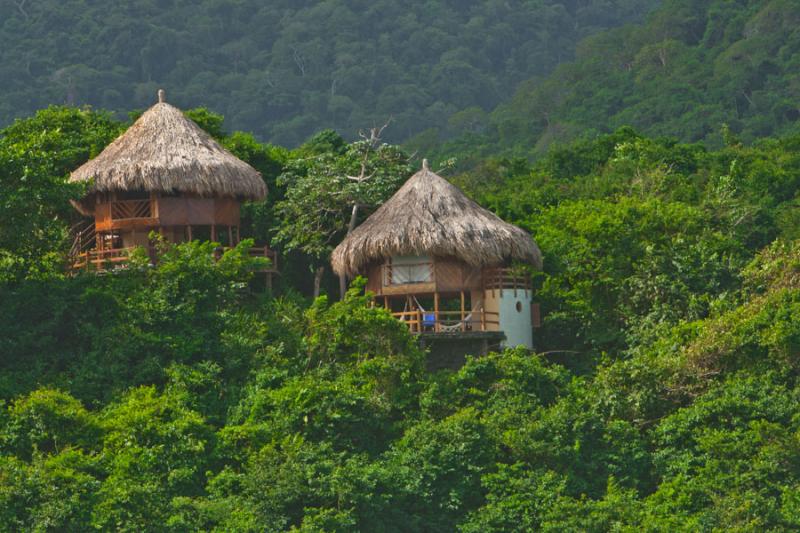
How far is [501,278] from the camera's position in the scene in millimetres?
29703

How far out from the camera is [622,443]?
25.8 meters

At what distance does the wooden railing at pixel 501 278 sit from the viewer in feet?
97.5

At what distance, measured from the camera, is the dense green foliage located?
23.8 meters

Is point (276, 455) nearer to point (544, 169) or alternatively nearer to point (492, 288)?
point (492, 288)

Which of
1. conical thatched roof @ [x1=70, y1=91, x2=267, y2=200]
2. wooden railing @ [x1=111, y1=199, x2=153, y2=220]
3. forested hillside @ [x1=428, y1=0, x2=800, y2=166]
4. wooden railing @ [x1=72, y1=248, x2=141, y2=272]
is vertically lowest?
wooden railing @ [x1=72, y1=248, x2=141, y2=272]

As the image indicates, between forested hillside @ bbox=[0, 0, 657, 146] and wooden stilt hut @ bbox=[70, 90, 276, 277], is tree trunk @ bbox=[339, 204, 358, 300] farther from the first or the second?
forested hillside @ bbox=[0, 0, 657, 146]

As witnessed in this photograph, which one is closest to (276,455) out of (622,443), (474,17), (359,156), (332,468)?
(332,468)

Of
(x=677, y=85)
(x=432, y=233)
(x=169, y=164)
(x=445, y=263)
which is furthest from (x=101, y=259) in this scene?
(x=677, y=85)

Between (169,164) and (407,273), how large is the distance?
Result: 486cm

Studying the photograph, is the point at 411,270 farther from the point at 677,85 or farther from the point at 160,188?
the point at 677,85

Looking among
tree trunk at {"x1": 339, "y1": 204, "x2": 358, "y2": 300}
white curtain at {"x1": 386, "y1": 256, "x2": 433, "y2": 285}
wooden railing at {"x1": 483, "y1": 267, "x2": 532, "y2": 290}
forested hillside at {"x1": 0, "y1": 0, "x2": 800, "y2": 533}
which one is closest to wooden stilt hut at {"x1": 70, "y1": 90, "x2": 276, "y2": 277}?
forested hillside at {"x1": 0, "y1": 0, "x2": 800, "y2": 533}

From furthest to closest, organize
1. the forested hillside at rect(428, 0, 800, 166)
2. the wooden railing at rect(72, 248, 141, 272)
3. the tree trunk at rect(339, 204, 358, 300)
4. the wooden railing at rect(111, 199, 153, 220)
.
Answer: the forested hillside at rect(428, 0, 800, 166)
the wooden railing at rect(111, 199, 153, 220)
the tree trunk at rect(339, 204, 358, 300)
the wooden railing at rect(72, 248, 141, 272)

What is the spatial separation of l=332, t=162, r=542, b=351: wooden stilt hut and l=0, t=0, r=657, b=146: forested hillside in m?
48.7

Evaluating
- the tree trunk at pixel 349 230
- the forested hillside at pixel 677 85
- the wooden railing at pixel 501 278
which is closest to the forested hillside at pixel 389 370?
the tree trunk at pixel 349 230
